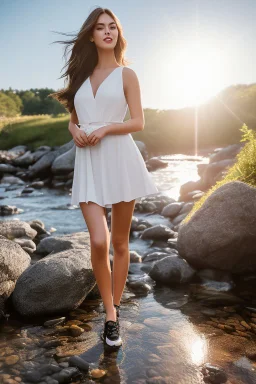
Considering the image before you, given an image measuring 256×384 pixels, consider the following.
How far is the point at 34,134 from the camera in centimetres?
3528

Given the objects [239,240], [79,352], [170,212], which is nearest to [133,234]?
[170,212]

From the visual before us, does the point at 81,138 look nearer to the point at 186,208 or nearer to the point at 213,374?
the point at 213,374

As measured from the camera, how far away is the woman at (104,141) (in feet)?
14.1

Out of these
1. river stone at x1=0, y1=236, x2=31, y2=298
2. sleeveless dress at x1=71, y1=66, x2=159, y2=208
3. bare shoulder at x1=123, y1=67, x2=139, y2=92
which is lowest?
river stone at x1=0, y1=236, x2=31, y2=298

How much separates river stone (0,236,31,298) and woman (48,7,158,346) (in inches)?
57.5

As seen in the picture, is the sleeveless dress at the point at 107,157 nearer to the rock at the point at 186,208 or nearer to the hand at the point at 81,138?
the hand at the point at 81,138

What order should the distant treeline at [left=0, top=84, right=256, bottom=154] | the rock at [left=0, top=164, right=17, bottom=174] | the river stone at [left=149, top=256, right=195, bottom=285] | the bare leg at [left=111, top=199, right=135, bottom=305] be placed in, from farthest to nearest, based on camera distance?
1. the distant treeline at [left=0, top=84, right=256, bottom=154]
2. the rock at [left=0, top=164, right=17, bottom=174]
3. the river stone at [left=149, top=256, right=195, bottom=285]
4. the bare leg at [left=111, top=199, right=135, bottom=305]

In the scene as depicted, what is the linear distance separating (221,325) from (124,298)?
1445 mm

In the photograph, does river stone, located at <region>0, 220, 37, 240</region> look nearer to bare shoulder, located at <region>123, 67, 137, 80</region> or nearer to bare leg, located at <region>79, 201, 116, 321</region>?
bare leg, located at <region>79, 201, 116, 321</region>

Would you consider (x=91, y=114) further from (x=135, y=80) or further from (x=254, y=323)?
(x=254, y=323)

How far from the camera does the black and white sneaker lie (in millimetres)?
4398

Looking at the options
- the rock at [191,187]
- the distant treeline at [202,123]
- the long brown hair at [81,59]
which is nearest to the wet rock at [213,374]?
the long brown hair at [81,59]

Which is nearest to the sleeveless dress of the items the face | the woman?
the woman

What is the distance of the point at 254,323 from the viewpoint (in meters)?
5.01
